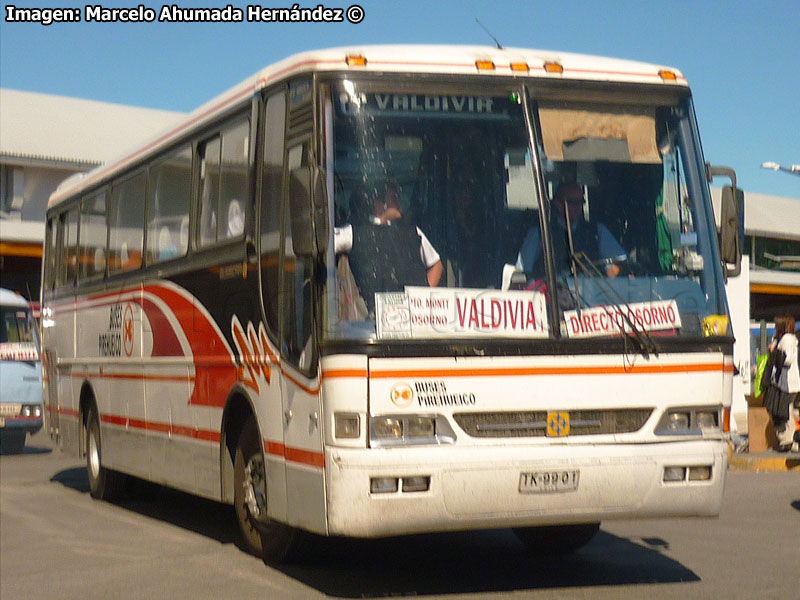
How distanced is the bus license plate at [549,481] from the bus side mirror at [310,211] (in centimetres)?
175

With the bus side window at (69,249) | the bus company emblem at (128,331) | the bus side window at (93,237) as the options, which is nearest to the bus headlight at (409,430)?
the bus company emblem at (128,331)

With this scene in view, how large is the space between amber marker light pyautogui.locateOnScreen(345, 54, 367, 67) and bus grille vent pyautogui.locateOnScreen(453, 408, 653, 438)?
2161 millimetres

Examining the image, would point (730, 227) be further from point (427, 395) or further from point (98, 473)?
point (98, 473)

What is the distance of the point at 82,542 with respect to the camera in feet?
34.3

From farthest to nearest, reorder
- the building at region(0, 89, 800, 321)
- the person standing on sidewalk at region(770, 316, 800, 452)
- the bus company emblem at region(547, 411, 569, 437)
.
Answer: the building at region(0, 89, 800, 321)
the person standing on sidewalk at region(770, 316, 800, 452)
the bus company emblem at region(547, 411, 569, 437)

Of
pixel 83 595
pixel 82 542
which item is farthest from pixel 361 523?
pixel 82 542

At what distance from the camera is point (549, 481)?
738 cm

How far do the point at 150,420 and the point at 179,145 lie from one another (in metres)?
2.48

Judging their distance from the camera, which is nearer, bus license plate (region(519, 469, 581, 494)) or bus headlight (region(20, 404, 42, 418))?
bus license plate (region(519, 469, 581, 494))

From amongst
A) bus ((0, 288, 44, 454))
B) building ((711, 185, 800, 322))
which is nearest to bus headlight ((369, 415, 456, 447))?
bus ((0, 288, 44, 454))

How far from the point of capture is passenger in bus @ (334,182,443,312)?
732 centimetres

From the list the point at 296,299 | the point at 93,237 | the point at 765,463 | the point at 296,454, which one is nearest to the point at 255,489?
the point at 296,454

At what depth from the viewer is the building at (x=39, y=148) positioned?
3747cm

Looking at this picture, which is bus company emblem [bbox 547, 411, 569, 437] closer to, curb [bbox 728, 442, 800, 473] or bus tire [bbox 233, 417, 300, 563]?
bus tire [bbox 233, 417, 300, 563]
